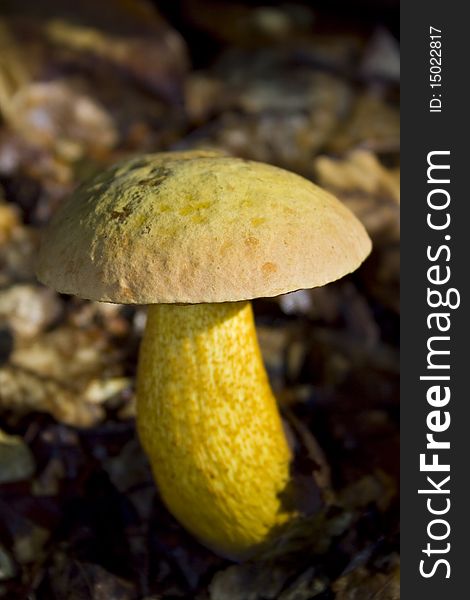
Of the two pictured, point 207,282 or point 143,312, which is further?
point 143,312

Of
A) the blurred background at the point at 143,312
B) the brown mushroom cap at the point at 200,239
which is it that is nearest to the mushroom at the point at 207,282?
the brown mushroom cap at the point at 200,239

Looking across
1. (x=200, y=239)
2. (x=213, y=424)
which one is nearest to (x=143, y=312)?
(x=213, y=424)

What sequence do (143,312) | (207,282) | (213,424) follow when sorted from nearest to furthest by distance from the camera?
1. (207,282)
2. (213,424)
3. (143,312)

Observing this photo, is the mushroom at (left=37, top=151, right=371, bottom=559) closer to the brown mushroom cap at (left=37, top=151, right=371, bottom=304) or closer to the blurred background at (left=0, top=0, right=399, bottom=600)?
the brown mushroom cap at (left=37, top=151, right=371, bottom=304)

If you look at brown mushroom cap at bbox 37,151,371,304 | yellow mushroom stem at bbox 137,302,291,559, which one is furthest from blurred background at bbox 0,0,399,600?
brown mushroom cap at bbox 37,151,371,304

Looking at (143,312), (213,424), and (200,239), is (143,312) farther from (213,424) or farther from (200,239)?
(200,239)
